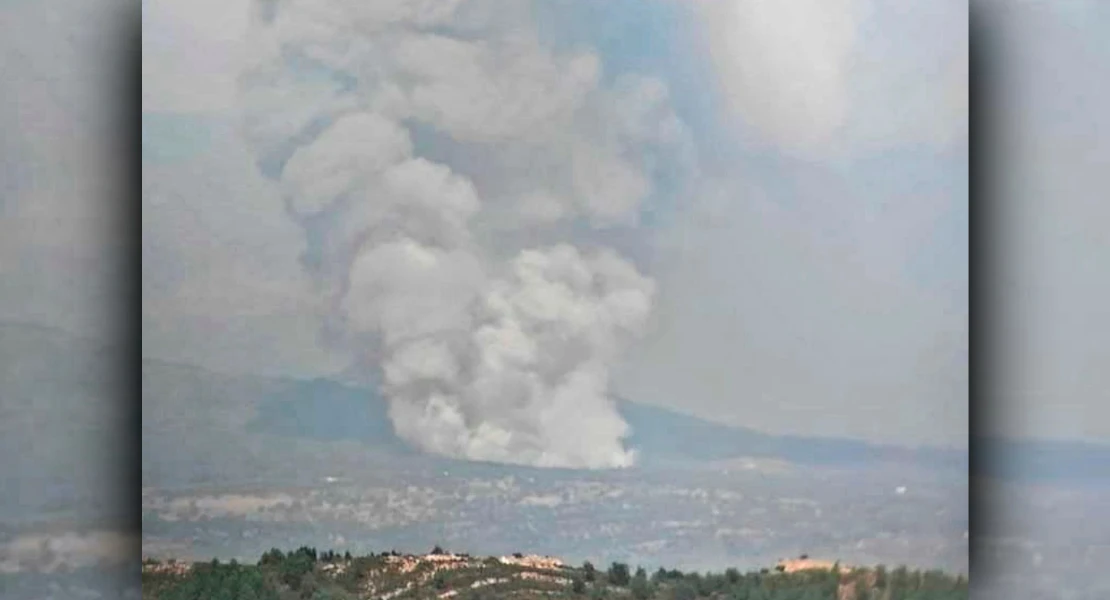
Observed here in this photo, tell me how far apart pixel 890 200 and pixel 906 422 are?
0.52 meters

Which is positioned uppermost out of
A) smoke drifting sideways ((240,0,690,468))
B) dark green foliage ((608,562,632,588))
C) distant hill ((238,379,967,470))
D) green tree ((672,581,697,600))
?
smoke drifting sideways ((240,0,690,468))

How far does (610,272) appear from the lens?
103 inches

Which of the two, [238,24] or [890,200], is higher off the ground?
[238,24]

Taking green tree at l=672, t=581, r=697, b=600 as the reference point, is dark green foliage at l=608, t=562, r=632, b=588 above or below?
above

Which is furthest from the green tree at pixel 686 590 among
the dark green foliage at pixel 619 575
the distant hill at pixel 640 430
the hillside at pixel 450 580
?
the distant hill at pixel 640 430

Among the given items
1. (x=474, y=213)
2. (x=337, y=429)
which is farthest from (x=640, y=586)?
(x=474, y=213)

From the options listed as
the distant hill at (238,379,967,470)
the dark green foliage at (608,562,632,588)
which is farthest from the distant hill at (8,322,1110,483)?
the dark green foliage at (608,562,632,588)

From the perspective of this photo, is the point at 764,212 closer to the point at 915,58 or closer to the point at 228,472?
the point at 915,58

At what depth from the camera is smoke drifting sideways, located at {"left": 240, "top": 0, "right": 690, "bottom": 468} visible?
8.55 feet

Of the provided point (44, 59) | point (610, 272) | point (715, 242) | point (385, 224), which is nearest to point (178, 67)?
point (44, 59)

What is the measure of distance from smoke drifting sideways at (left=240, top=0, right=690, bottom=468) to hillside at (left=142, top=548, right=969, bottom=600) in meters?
0.25

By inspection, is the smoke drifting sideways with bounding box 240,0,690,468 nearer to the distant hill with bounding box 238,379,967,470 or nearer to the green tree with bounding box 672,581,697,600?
the distant hill with bounding box 238,379,967,470

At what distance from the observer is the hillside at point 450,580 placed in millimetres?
2590

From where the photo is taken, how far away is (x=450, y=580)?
2.59 metres
